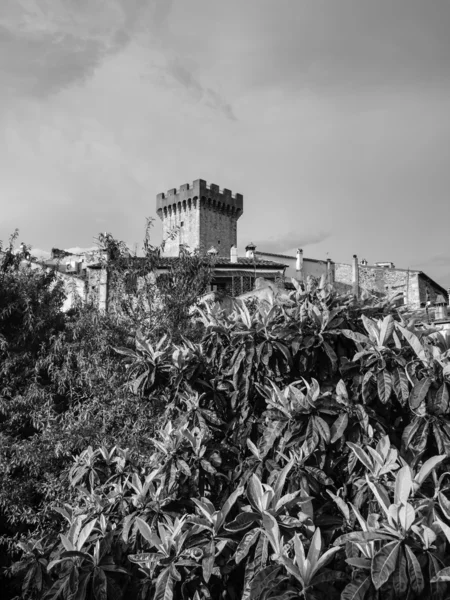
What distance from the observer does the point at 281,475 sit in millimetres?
3156

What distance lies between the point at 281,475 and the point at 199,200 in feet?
133

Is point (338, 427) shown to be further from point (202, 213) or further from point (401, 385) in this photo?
point (202, 213)

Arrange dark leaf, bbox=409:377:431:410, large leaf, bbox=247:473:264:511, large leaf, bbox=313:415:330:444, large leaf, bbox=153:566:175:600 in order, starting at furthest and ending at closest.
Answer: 1. large leaf, bbox=313:415:330:444
2. dark leaf, bbox=409:377:431:410
3. large leaf, bbox=247:473:264:511
4. large leaf, bbox=153:566:175:600

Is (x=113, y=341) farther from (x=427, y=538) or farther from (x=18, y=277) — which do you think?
(x=427, y=538)

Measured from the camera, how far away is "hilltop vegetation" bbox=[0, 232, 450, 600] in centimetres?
260

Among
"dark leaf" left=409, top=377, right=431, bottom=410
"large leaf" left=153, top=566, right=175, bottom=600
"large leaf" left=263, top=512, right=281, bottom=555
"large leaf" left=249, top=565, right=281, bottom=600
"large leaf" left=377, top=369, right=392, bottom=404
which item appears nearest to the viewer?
"large leaf" left=249, top=565, right=281, bottom=600

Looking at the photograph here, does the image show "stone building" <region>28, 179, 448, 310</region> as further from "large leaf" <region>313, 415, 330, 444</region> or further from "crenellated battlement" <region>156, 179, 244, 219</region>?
"large leaf" <region>313, 415, 330, 444</region>

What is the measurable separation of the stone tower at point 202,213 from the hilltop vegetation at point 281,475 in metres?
37.7

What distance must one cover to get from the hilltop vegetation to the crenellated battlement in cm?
3896

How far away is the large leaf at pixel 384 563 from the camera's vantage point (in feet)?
7.62

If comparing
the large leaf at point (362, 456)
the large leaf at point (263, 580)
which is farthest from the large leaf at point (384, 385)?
the large leaf at point (263, 580)

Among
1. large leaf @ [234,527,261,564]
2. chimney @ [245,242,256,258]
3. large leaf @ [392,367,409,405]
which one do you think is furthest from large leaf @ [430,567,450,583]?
chimney @ [245,242,256,258]

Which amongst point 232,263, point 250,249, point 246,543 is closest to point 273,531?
point 246,543

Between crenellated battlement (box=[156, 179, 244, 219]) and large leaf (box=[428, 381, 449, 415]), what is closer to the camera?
large leaf (box=[428, 381, 449, 415])
